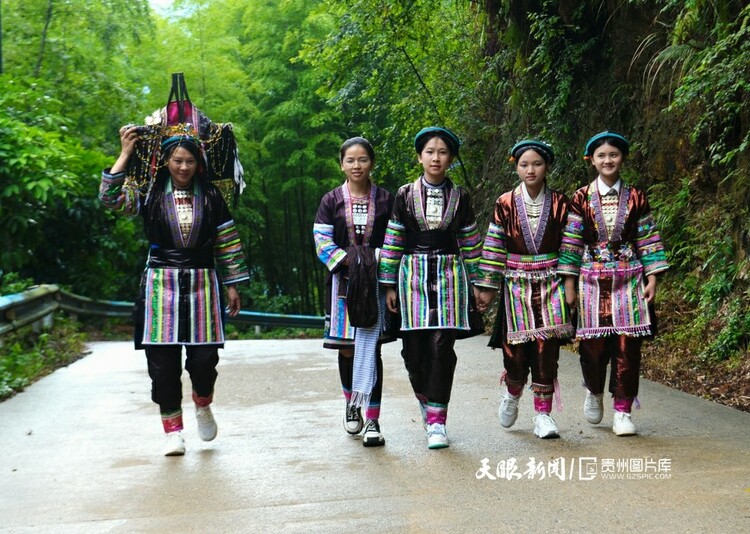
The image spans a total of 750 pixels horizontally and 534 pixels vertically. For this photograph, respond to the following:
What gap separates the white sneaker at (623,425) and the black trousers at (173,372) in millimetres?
2424

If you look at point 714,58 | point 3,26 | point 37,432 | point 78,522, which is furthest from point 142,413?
point 3,26

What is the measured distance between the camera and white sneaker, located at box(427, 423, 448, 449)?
5.86 m

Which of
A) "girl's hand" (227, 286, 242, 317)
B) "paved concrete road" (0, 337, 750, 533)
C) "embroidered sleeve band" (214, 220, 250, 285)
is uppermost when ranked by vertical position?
"embroidered sleeve band" (214, 220, 250, 285)

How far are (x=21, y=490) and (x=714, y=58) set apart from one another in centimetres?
552

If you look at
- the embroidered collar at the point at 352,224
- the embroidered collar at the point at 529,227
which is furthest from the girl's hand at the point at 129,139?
the embroidered collar at the point at 529,227

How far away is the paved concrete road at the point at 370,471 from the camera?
4.44m

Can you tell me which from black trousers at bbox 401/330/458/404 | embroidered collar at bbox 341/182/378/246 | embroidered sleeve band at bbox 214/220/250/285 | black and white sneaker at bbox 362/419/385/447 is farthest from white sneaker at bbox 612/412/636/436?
embroidered sleeve band at bbox 214/220/250/285

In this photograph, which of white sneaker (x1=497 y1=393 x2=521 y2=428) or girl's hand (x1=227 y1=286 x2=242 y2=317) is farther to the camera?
girl's hand (x1=227 y1=286 x2=242 y2=317)

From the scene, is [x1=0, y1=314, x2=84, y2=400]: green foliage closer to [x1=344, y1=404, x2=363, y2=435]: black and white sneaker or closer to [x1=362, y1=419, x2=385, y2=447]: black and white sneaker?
[x1=344, y1=404, x2=363, y2=435]: black and white sneaker

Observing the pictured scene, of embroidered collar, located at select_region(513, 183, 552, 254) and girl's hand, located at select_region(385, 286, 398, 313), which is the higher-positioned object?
embroidered collar, located at select_region(513, 183, 552, 254)

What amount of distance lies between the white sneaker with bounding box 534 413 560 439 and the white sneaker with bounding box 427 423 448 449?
56 centimetres

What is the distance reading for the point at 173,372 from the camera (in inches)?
242

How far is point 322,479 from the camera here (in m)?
5.23

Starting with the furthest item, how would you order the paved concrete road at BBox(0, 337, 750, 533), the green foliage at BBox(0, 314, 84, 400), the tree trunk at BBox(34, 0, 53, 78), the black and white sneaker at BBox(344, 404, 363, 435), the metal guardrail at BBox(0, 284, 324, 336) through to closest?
the tree trunk at BBox(34, 0, 53, 78), the metal guardrail at BBox(0, 284, 324, 336), the green foliage at BBox(0, 314, 84, 400), the black and white sneaker at BBox(344, 404, 363, 435), the paved concrete road at BBox(0, 337, 750, 533)
